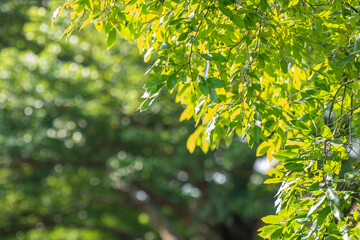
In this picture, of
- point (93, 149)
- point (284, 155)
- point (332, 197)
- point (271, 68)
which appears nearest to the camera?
point (332, 197)

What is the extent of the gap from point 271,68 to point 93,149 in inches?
325

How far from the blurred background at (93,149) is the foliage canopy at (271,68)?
5.62 meters

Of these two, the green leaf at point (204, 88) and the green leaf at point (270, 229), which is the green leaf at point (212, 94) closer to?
the green leaf at point (204, 88)

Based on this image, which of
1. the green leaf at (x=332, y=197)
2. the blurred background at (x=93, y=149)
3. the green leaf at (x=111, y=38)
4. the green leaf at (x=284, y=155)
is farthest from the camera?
the blurred background at (x=93, y=149)

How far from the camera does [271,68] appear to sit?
8.20 feet

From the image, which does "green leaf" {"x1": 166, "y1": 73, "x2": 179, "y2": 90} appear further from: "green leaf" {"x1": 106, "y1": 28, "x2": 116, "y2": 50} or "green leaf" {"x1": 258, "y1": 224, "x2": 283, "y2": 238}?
"green leaf" {"x1": 258, "y1": 224, "x2": 283, "y2": 238}

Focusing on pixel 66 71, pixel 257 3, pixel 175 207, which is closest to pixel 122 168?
pixel 66 71

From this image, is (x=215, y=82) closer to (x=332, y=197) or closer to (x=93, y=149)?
(x=332, y=197)

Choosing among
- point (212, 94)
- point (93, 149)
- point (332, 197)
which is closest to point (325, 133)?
point (332, 197)

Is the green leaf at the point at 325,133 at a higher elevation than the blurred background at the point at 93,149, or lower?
higher

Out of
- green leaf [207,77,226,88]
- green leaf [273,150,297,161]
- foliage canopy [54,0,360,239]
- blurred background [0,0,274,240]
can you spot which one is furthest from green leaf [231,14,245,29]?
blurred background [0,0,274,240]

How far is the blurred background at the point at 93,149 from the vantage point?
9055mm

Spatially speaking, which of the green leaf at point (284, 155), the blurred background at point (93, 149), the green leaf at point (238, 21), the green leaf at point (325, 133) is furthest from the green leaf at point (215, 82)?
the blurred background at point (93, 149)

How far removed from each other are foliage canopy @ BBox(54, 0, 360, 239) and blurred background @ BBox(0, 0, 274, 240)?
5.62 meters
